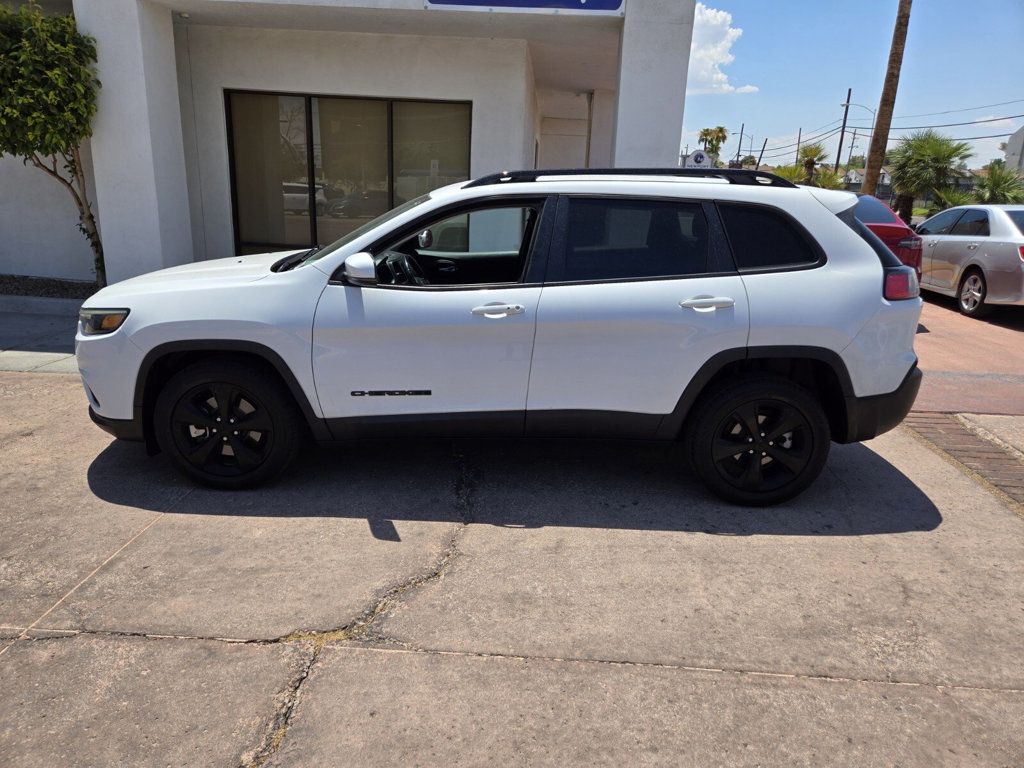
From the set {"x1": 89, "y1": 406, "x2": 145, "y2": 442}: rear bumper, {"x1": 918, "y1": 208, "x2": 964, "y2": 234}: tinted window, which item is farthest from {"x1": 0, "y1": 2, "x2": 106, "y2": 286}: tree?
{"x1": 918, "y1": 208, "x2": 964, "y2": 234}: tinted window

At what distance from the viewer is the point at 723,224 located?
4145 mm

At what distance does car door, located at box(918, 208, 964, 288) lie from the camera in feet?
37.6

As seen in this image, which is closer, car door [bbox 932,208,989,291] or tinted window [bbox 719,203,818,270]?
tinted window [bbox 719,203,818,270]

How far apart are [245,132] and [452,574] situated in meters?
8.87

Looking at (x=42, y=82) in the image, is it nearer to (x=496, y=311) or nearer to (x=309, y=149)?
(x=309, y=149)

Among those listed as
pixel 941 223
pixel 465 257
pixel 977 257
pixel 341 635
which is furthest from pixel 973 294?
pixel 341 635

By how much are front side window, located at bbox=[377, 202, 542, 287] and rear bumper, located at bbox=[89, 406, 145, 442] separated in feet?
5.20

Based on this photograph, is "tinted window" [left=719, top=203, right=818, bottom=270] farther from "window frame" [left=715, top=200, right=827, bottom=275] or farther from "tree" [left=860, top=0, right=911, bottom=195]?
"tree" [left=860, top=0, right=911, bottom=195]

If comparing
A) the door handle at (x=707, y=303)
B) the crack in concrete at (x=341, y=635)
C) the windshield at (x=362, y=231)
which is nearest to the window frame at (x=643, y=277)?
the door handle at (x=707, y=303)

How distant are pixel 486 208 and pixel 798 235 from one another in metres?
1.73

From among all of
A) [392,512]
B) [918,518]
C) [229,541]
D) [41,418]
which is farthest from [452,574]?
[41,418]

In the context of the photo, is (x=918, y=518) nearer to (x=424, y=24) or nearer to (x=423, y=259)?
(x=423, y=259)

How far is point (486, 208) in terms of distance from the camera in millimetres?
4188

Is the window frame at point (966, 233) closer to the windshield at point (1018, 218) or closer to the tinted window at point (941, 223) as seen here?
the tinted window at point (941, 223)
